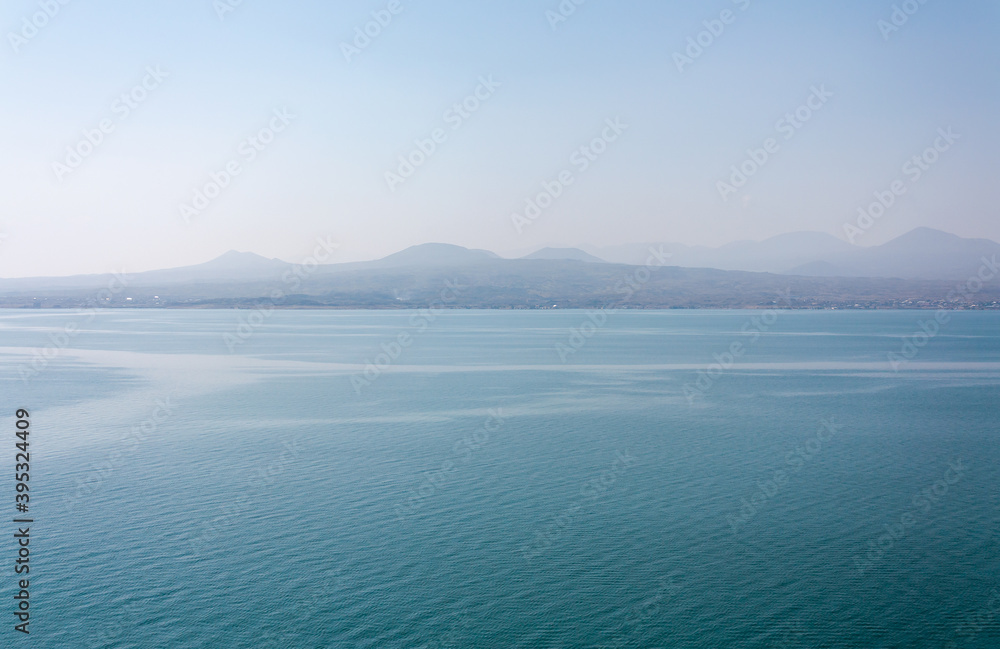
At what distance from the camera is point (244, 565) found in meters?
21.0

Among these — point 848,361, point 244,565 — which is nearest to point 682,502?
point 244,565

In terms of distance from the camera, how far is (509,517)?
25375 mm

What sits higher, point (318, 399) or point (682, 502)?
point (318, 399)

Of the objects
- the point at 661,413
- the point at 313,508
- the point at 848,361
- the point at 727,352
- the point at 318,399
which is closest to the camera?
the point at 313,508

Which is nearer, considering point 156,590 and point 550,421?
point 156,590

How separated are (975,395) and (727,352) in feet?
130

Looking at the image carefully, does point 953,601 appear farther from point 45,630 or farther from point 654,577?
point 45,630

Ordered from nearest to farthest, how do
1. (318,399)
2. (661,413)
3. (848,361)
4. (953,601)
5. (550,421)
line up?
(953,601), (550,421), (661,413), (318,399), (848,361)

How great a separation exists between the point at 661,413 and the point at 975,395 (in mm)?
28420

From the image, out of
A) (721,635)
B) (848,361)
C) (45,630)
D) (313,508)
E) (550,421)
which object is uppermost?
(848,361)

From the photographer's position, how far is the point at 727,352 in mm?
94000

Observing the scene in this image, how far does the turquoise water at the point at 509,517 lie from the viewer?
17844 mm

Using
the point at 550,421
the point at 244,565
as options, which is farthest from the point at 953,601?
the point at 550,421

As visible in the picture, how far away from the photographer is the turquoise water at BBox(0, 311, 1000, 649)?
58.5 feet
